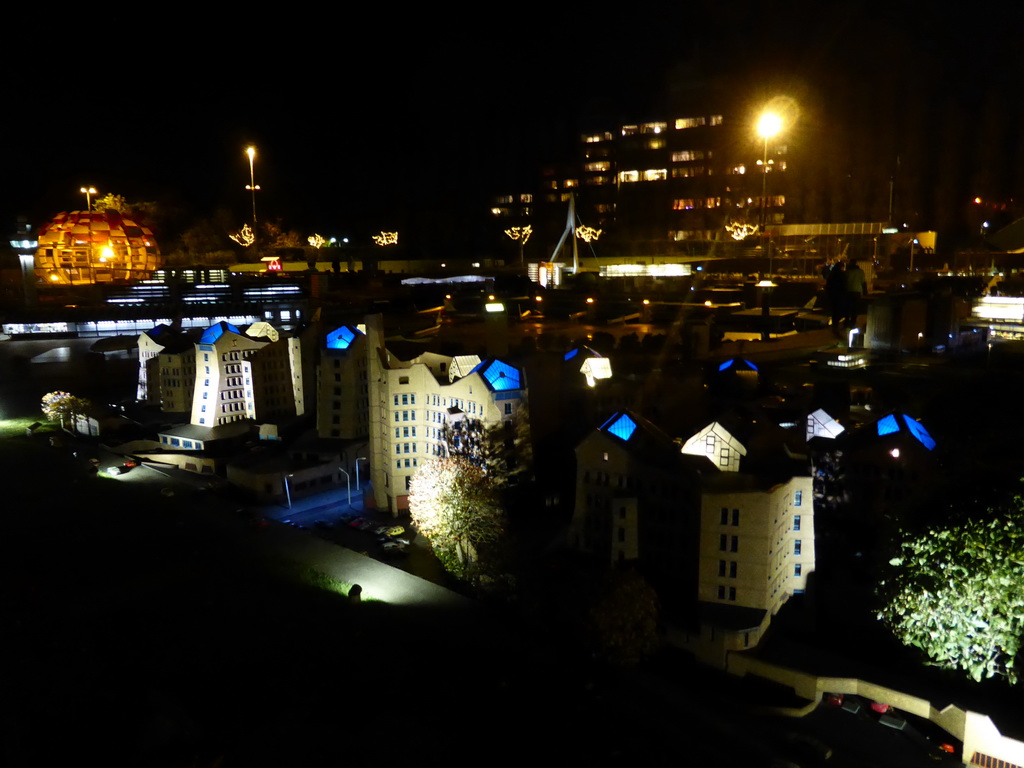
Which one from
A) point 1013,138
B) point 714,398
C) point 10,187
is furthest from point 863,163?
point 10,187

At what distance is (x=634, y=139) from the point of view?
7219 centimetres

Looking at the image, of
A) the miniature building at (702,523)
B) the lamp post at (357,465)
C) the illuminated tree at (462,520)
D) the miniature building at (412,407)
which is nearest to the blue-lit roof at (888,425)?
the miniature building at (702,523)

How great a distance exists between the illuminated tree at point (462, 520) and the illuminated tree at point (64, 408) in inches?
747

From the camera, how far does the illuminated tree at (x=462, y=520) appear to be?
1716 centimetres

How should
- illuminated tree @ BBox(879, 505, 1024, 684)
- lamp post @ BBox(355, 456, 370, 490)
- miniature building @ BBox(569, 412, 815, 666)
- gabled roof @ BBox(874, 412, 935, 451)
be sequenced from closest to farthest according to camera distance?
illuminated tree @ BBox(879, 505, 1024, 684) < miniature building @ BBox(569, 412, 815, 666) < gabled roof @ BBox(874, 412, 935, 451) < lamp post @ BBox(355, 456, 370, 490)

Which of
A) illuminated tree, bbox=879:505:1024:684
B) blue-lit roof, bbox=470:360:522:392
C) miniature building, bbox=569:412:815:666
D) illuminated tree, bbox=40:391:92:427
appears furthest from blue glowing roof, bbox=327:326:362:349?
illuminated tree, bbox=879:505:1024:684

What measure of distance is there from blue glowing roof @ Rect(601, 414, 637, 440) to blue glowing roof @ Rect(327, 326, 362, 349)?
32.9 ft

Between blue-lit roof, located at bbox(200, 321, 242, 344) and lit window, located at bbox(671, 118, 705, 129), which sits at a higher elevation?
lit window, located at bbox(671, 118, 705, 129)

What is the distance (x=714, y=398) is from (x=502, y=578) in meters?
9.87

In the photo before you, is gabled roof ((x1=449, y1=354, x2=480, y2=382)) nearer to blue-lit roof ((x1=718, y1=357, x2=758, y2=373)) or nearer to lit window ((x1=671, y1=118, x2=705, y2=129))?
blue-lit roof ((x1=718, y1=357, x2=758, y2=373))

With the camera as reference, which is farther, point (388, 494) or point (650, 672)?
point (388, 494)

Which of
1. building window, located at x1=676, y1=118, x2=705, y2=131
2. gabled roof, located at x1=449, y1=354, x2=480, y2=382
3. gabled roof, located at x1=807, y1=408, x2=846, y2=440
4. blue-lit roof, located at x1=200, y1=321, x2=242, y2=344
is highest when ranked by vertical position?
building window, located at x1=676, y1=118, x2=705, y2=131

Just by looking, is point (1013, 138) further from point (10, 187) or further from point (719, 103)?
point (10, 187)

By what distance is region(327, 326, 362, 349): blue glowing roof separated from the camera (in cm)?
2428
